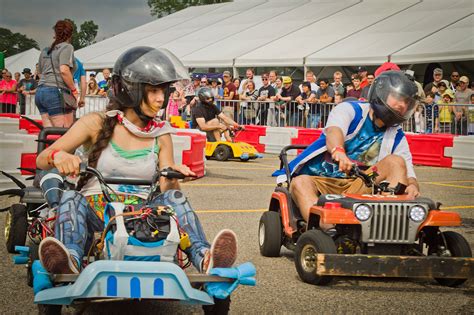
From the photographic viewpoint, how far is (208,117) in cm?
1591

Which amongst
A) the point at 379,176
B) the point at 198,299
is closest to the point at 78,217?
the point at 198,299

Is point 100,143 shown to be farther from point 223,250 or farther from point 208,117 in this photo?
point 208,117

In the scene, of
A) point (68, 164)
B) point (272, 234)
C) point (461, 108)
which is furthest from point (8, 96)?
point (68, 164)

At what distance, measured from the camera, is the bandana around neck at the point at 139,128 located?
4.59 meters

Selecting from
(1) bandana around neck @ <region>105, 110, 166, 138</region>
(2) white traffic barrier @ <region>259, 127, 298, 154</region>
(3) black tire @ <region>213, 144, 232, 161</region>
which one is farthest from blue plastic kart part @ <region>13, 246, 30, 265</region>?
(2) white traffic barrier @ <region>259, 127, 298, 154</region>

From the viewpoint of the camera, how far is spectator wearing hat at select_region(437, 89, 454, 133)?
1659 cm

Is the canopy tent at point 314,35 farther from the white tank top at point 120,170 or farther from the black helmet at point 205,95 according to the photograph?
the white tank top at point 120,170

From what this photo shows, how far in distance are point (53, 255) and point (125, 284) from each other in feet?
1.17

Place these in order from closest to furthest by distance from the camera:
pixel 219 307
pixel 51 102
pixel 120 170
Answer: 1. pixel 219 307
2. pixel 120 170
3. pixel 51 102

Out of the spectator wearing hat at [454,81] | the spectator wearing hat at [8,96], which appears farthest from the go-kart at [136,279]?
the spectator wearing hat at [8,96]

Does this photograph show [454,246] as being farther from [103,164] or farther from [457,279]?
[103,164]

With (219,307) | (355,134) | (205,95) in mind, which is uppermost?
(205,95)

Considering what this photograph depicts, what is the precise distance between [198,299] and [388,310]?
1.46 m

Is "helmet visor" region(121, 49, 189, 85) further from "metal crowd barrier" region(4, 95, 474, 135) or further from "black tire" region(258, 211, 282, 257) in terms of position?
"metal crowd barrier" region(4, 95, 474, 135)
